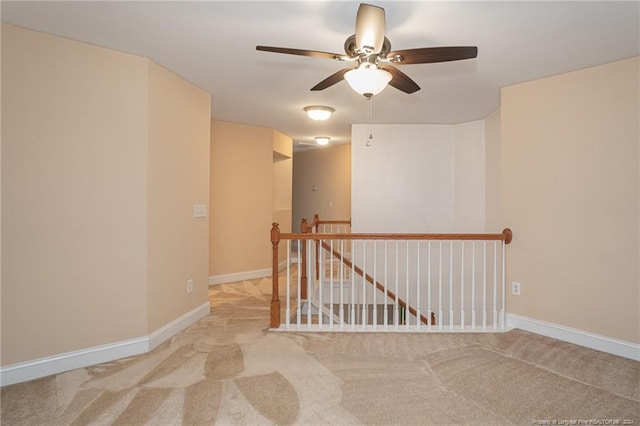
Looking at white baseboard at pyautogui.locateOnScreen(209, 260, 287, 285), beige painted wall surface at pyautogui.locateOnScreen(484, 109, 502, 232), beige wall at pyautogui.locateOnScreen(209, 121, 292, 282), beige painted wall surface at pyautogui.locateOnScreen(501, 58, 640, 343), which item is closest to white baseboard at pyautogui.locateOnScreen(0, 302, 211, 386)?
white baseboard at pyautogui.locateOnScreen(209, 260, 287, 285)

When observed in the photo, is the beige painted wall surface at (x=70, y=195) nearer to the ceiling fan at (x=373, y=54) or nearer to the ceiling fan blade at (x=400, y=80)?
the ceiling fan at (x=373, y=54)

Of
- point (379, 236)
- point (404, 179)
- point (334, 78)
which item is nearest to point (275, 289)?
point (379, 236)

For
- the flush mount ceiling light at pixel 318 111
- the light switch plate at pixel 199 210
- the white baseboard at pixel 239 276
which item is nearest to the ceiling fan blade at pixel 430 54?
the flush mount ceiling light at pixel 318 111

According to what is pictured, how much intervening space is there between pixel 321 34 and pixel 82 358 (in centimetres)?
297

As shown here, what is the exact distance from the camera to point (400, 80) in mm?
2301

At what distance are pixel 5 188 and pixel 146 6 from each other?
59.9 inches

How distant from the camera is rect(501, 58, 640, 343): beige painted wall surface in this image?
9.56 feet

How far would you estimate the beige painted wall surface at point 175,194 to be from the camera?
3066mm

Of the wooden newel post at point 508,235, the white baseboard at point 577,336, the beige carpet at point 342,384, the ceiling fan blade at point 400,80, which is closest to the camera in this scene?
the beige carpet at point 342,384

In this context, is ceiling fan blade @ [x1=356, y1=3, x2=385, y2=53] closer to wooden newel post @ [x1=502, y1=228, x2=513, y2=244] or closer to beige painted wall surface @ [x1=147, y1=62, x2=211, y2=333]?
beige painted wall surface @ [x1=147, y1=62, x2=211, y2=333]

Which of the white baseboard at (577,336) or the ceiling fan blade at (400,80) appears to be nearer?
the ceiling fan blade at (400,80)

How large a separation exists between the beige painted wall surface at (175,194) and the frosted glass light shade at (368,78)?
187 cm

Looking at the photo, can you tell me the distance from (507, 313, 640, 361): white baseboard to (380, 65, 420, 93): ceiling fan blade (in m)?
2.55

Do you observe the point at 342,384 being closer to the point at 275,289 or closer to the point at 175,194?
the point at 275,289
